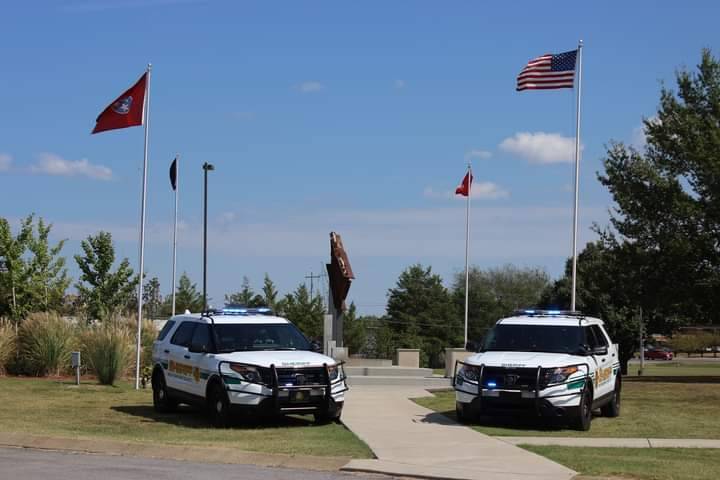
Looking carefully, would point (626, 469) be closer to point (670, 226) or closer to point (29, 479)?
point (29, 479)

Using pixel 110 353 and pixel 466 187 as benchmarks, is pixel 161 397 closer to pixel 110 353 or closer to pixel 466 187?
pixel 110 353

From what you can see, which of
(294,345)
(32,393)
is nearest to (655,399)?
A: (294,345)

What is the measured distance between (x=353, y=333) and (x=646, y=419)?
2254 inches

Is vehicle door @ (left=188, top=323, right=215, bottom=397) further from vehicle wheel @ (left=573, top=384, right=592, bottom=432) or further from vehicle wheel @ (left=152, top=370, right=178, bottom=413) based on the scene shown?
vehicle wheel @ (left=573, top=384, right=592, bottom=432)

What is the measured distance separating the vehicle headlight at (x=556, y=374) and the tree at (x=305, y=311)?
52.7 metres

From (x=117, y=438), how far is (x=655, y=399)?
1203 centimetres

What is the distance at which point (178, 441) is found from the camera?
1420cm

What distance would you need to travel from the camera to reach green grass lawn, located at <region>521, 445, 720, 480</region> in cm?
1146

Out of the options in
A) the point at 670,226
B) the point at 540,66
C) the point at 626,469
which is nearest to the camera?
the point at 626,469

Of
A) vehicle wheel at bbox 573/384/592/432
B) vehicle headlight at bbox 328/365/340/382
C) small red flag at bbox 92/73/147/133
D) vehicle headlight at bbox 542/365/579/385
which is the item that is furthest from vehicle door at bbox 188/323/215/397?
small red flag at bbox 92/73/147/133

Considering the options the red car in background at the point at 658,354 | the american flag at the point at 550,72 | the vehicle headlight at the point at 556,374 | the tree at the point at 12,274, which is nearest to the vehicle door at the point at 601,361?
the vehicle headlight at the point at 556,374

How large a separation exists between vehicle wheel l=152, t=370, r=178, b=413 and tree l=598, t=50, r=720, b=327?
19.2 meters

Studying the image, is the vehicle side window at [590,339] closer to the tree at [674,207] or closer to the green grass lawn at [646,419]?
the green grass lawn at [646,419]

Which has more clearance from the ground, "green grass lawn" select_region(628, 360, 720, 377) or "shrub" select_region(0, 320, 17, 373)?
"shrub" select_region(0, 320, 17, 373)
